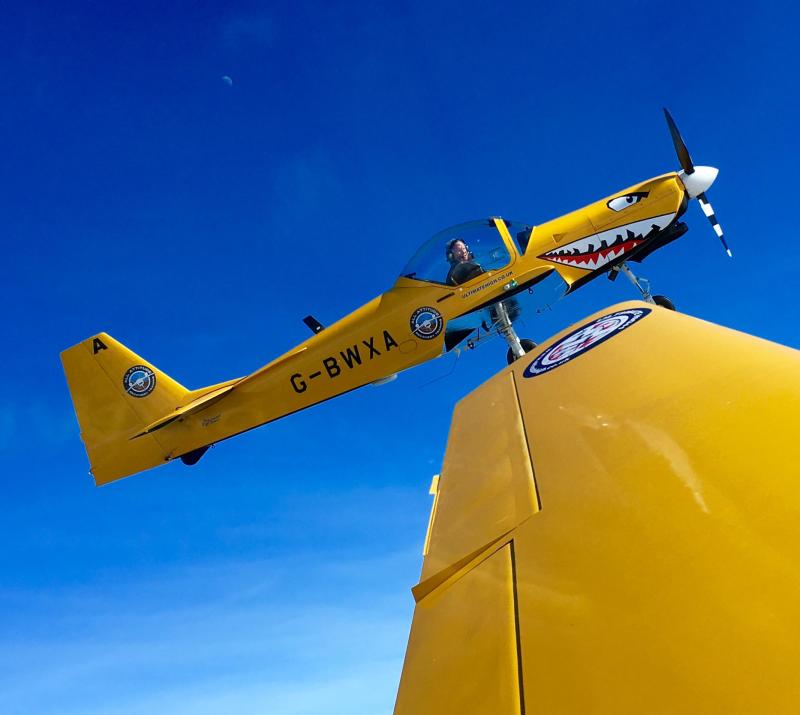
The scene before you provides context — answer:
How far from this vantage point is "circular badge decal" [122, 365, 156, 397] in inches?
477

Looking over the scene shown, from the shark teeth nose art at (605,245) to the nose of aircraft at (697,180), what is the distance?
876 mm

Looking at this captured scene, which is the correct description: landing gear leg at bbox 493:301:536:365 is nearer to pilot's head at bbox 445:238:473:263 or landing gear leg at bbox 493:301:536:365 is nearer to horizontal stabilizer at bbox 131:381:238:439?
pilot's head at bbox 445:238:473:263

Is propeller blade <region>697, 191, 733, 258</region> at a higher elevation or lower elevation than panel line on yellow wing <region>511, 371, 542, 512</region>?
higher

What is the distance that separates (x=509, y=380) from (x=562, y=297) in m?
8.22

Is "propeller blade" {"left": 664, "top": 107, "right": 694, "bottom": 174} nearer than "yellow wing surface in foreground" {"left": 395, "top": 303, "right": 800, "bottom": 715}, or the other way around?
"yellow wing surface in foreground" {"left": 395, "top": 303, "right": 800, "bottom": 715}

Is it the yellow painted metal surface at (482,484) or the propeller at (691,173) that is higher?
the propeller at (691,173)

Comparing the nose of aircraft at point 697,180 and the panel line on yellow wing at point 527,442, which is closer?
the panel line on yellow wing at point 527,442

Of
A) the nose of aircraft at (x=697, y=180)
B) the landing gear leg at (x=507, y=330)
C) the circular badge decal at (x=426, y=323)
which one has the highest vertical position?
the nose of aircraft at (x=697, y=180)

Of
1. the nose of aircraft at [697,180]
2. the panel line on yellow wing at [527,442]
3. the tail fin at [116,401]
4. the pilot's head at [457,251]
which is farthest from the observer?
the tail fin at [116,401]

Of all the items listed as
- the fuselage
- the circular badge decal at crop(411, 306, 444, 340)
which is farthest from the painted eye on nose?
the circular badge decal at crop(411, 306, 444, 340)

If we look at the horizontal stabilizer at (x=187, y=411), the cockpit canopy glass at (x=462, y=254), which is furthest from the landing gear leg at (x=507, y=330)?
the horizontal stabilizer at (x=187, y=411)

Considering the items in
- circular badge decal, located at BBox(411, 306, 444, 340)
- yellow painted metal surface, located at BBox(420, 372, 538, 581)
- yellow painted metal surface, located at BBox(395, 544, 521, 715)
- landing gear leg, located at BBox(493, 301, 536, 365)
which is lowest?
yellow painted metal surface, located at BBox(395, 544, 521, 715)

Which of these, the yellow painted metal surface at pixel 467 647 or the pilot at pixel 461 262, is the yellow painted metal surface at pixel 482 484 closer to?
the yellow painted metal surface at pixel 467 647

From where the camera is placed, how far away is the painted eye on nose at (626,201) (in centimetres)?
1000
